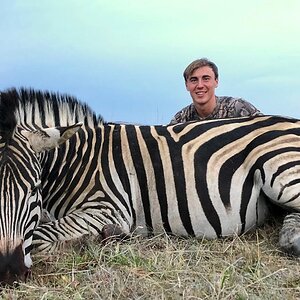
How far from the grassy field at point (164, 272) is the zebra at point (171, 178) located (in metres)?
0.16

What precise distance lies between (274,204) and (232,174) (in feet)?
1.12

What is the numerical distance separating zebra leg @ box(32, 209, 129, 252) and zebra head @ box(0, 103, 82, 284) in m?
0.30

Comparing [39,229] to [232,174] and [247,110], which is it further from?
[247,110]

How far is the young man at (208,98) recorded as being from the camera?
5609 mm

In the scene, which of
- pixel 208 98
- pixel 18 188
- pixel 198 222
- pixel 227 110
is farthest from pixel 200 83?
pixel 18 188

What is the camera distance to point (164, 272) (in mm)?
2811

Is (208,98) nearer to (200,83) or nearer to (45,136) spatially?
(200,83)

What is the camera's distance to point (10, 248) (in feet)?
8.54

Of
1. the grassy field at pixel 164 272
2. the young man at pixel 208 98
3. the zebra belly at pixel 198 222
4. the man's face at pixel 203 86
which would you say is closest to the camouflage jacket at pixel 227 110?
the young man at pixel 208 98

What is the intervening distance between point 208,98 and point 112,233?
2.60 m

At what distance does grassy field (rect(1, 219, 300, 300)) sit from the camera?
2592 mm

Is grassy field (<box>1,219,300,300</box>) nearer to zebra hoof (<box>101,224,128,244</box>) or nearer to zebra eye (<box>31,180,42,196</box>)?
zebra hoof (<box>101,224,128,244</box>)

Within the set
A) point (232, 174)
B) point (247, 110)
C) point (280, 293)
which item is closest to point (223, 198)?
point (232, 174)

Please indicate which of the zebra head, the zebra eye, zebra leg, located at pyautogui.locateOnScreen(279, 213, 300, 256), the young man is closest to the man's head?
the young man
